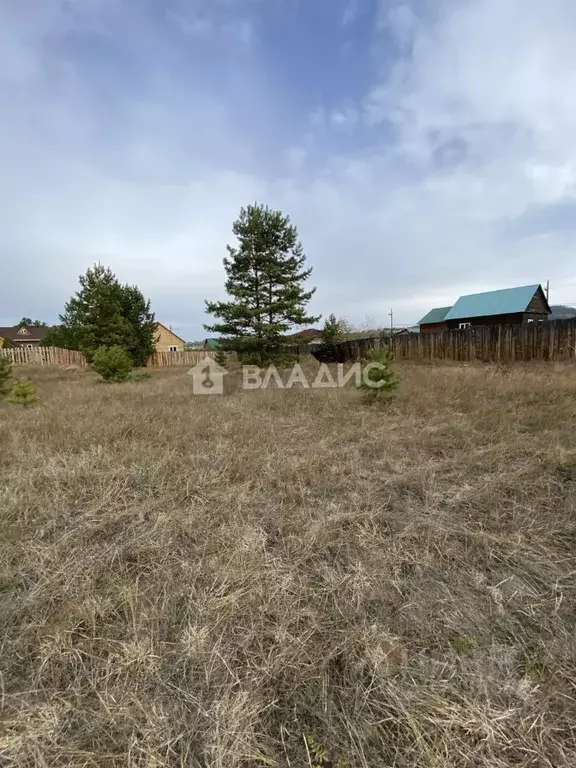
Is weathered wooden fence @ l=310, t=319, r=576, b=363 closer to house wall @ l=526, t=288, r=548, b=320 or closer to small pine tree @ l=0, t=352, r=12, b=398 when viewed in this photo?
small pine tree @ l=0, t=352, r=12, b=398

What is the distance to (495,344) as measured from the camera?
458 inches

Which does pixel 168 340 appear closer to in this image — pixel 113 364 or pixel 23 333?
pixel 23 333

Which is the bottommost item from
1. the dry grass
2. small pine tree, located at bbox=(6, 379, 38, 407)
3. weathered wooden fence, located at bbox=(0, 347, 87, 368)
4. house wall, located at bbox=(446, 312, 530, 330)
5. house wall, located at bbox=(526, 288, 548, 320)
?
the dry grass

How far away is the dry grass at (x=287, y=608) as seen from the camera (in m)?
1.13

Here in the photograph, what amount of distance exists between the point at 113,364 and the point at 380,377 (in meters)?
9.42

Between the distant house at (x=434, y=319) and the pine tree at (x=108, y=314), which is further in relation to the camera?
the distant house at (x=434, y=319)

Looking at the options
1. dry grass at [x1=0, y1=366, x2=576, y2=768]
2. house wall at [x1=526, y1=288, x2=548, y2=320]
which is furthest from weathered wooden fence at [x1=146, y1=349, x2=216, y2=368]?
dry grass at [x1=0, y1=366, x2=576, y2=768]

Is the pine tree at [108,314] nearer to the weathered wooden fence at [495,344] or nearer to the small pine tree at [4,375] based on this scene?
the small pine tree at [4,375]

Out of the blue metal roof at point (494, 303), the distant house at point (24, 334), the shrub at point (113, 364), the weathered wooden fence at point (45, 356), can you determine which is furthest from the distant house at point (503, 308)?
the distant house at point (24, 334)

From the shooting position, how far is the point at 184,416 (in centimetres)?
539

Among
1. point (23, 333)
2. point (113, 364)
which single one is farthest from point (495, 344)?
point (23, 333)

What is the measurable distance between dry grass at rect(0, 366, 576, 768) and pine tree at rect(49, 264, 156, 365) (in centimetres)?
1779

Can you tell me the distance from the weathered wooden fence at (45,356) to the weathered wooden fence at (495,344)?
18143mm

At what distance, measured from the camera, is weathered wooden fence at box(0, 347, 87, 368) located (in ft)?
63.0
